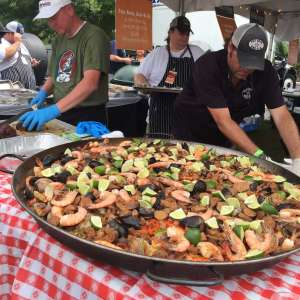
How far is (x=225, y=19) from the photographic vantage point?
5.17 metres

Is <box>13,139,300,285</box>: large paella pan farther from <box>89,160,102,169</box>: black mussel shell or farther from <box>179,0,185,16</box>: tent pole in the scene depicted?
<box>179,0,185,16</box>: tent pole

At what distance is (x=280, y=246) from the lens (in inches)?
35.9

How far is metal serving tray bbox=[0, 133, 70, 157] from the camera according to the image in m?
1.76

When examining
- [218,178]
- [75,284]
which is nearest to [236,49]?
[218,178]

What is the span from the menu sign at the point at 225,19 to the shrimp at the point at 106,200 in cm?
440

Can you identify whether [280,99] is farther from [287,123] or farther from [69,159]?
[69,159]

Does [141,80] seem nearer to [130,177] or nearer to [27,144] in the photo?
[27,144]

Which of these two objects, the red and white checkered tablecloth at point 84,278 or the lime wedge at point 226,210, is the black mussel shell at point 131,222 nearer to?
the red and white checkered tablecloth at point 84,278

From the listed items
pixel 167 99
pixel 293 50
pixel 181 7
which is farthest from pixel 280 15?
pixel 167 99

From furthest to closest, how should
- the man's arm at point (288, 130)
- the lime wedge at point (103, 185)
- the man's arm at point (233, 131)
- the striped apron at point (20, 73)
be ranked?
the striped apron at point (20, 73), the man's arm at point (288, 130), the man's arm at point (233, 131), the lime wedge at point (103, 185)

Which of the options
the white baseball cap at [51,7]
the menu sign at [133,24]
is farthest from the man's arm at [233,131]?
the menu sign at [133,24]

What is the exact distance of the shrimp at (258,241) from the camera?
884 mm

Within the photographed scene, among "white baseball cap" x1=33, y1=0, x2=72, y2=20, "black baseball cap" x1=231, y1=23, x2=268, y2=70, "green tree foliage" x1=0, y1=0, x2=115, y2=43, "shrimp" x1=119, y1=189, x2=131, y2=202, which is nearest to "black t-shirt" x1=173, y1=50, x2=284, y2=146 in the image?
"black baseball cap" x1=231, y1=23, x2=268, y2=70

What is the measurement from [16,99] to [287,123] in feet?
7.60
